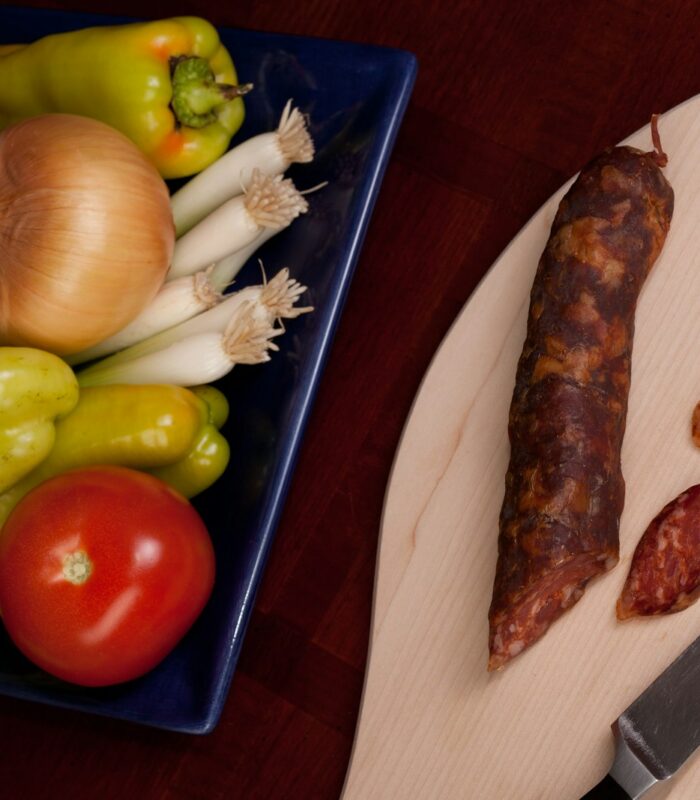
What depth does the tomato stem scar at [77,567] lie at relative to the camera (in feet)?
3.83

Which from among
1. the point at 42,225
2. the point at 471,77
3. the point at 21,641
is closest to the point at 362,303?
the point at 471,77

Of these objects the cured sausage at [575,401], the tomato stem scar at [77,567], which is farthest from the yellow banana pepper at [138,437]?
the cured sausage at [575,401]

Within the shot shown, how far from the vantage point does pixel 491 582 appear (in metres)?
1.25

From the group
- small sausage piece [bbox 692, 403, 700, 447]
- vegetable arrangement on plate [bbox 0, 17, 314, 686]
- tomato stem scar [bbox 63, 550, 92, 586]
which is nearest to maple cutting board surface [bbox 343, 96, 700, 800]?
small sausage piece [bbox 692, 403, 700, 447]

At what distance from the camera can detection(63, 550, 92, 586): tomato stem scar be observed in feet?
3.83

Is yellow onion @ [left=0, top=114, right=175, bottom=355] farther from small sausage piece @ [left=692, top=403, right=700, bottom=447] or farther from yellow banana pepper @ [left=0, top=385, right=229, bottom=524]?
small sausage piece @ [left=692, top=403, right=700, bottom=447]

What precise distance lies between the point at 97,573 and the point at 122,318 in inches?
11.9

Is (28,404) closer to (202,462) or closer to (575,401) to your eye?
(202,462)

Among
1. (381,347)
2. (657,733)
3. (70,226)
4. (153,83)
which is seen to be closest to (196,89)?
(153,83)

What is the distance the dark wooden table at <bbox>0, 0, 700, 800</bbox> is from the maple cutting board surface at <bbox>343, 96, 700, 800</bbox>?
0.12 m

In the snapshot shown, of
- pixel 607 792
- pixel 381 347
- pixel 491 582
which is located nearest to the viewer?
pixel 607 792

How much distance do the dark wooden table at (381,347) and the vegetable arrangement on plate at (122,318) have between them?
167mm

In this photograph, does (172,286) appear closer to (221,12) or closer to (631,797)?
(221,12)

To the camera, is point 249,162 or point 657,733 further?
point 249,162
